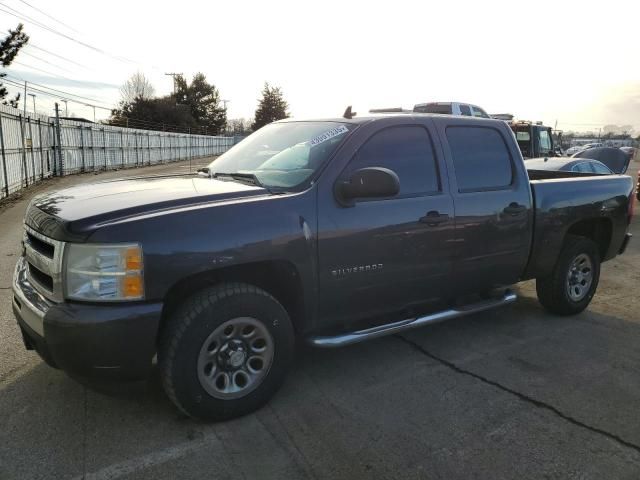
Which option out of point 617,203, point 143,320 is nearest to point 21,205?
point 143,320

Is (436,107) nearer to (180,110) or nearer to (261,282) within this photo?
(261,282)

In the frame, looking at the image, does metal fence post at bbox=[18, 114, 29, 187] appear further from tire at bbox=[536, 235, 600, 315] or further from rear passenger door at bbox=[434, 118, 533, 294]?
tire at bbox=[536, 235, 600, 315]

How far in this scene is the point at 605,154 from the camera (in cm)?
1627

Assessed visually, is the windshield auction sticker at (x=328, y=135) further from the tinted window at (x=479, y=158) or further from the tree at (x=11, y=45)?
the tree at (x=11, y=45)

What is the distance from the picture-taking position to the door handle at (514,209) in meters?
4.42

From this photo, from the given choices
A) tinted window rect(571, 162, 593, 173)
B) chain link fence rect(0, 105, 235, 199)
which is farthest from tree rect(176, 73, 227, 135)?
tinted window rect(571, 162, 593, 173)

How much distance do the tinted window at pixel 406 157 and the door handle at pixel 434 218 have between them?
0.60 feet

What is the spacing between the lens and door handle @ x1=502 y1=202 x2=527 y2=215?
442 centimetres

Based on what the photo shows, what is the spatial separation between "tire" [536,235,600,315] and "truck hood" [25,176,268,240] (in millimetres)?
3245

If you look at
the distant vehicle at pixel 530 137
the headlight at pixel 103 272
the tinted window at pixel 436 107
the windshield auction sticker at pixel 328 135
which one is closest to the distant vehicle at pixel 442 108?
the tinted window at pixel 436 107

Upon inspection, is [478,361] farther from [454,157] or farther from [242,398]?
[242,398]

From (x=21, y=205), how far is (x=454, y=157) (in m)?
11.1

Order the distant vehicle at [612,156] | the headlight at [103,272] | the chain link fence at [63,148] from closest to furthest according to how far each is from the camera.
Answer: the headlight at [103,272]
the chain link fence at [63,148]
the distant vehicle at [612,156]

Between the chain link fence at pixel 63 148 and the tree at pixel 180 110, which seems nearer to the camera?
the chain link fence at pixel 63 148
